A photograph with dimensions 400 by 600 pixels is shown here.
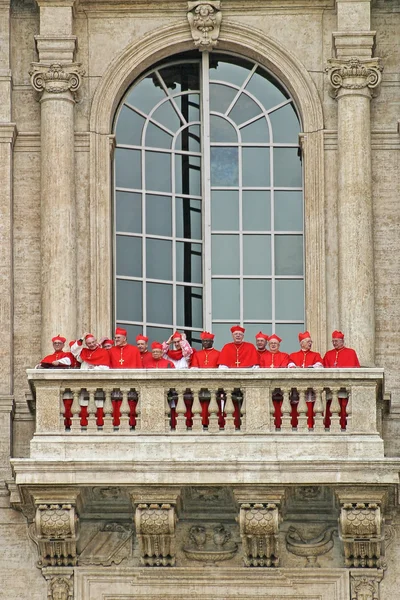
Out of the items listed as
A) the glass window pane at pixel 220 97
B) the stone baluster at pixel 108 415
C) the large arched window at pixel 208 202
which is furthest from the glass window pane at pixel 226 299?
the stone baluster at pixel 108 415

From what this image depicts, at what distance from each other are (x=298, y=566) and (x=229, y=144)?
5677 millimetres

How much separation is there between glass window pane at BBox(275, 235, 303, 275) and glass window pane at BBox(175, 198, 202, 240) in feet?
3.20

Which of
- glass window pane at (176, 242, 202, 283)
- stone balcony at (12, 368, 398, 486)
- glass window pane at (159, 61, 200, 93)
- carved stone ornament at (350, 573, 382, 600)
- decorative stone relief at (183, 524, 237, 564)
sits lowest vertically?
carved stone ornament at (350, 573, 382, 600)

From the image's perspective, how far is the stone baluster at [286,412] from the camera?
29.0 metres

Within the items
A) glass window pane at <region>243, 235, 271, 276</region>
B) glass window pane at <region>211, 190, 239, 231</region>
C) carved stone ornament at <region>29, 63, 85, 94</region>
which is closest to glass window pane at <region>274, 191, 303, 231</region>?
glass window pane at <region>243, 235, 271, 276</region>

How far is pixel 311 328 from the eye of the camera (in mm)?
31125

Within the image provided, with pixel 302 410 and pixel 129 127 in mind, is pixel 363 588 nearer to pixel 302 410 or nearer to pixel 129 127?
pixel 302 410

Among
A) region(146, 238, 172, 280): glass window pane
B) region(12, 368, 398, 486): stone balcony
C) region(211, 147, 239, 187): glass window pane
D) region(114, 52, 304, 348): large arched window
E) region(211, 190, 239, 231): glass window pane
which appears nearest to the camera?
region(12, 368, 398, 486): stone balcony

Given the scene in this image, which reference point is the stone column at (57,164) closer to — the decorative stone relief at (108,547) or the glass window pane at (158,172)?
the glass window pane at (158,172)

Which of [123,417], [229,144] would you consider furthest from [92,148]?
[123,417]

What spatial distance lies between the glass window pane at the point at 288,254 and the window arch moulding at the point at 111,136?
46 centimetres

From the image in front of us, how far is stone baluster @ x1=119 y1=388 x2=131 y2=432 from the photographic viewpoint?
95.0ft

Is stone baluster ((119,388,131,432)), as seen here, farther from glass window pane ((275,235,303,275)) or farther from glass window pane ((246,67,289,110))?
glass window pane ((246,67,289,110))

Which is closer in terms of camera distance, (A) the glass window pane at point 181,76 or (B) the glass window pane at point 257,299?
(B) the glass window pane at point 257,299
